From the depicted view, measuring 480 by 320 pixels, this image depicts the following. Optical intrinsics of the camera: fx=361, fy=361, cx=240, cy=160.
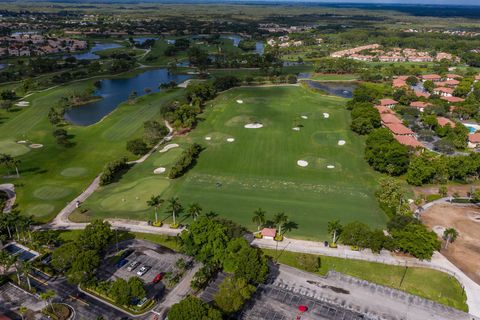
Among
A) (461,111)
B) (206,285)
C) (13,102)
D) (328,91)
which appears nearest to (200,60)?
(328,91)

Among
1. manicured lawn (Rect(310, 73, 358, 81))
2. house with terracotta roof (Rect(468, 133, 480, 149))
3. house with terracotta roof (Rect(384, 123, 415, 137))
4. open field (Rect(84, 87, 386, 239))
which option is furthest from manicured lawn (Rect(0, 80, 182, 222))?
house with terracotta roof (Rect(468, 133, 480, 149))

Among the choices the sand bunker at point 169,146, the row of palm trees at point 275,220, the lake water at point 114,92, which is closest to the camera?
the row of palm trees at point 275,220

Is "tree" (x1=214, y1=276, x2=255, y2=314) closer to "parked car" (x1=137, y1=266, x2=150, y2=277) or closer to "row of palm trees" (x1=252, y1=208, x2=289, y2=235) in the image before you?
"parked car" (x1=137, y1=266, x2=150, y2=277)

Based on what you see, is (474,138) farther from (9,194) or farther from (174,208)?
(9,194)

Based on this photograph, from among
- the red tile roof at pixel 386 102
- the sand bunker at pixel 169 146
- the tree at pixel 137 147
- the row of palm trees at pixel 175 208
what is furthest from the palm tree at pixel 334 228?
the red tile roof at pixel 386 102

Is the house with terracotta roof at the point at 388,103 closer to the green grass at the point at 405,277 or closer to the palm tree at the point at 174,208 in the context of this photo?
the green grass at the point at 405,277

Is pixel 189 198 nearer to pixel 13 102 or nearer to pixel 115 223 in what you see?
pixel 115 223
